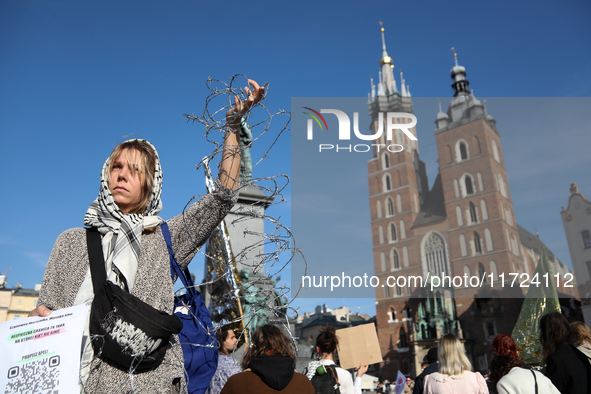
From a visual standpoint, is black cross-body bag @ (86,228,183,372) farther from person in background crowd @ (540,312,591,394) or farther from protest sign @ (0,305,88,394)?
person in background crowd @ (540,312,591,394)

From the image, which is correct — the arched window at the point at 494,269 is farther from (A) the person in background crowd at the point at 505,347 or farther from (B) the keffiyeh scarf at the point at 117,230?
(B) the keffiyeh scarf at the point at 117,230

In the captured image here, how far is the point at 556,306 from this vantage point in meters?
8.34

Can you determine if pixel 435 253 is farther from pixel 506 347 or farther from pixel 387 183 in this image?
pixel 506 347

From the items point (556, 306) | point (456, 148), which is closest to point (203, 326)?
point (556, 306)

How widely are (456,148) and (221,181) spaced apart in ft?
136

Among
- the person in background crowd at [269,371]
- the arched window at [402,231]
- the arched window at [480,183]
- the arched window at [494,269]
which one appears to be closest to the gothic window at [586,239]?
the arched window at [494,269]

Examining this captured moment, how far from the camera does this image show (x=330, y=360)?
3209 millimetres

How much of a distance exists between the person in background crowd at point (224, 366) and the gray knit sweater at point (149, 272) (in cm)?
155

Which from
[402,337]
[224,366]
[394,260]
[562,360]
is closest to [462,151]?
[394,260]

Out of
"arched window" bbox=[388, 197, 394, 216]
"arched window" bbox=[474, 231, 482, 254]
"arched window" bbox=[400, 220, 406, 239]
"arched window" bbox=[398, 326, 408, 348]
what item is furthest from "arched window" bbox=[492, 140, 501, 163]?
"arched window" bbox=[398, 326, 408, 348]

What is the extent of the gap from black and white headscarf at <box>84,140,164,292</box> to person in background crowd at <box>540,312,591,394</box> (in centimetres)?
246

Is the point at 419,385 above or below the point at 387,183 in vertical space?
below

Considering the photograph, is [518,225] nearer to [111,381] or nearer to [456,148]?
[456,148]

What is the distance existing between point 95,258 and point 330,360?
2.43m
